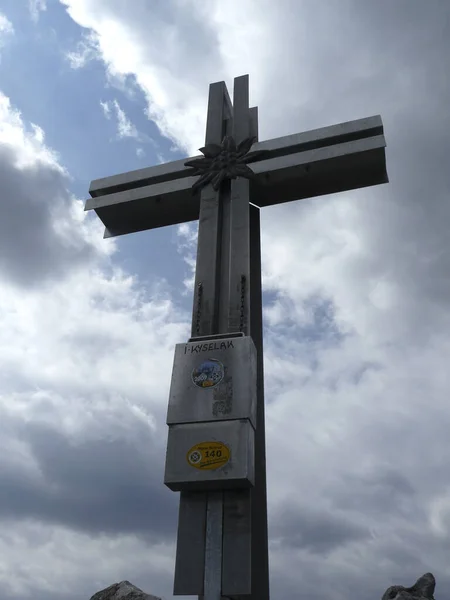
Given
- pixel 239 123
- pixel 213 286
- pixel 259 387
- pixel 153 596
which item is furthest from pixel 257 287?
pixel 153 596

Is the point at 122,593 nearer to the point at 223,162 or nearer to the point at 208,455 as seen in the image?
the point at 208,455

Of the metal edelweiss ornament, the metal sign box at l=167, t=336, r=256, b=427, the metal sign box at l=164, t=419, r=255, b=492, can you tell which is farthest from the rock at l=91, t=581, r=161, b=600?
the metal edelweiss ornament

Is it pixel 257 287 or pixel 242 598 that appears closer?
pixel 242 598

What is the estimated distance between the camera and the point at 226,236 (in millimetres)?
13188

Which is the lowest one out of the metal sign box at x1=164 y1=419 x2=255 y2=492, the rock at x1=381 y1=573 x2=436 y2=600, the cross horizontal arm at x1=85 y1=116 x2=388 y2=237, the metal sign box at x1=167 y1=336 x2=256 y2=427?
the rock at x1=381 y1=573 x2=436 y2=600

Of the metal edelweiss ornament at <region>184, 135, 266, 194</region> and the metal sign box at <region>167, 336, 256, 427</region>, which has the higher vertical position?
the metal edelweiss ornament at <region>184, 135, 266, 194</region>

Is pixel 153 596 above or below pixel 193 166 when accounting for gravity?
below

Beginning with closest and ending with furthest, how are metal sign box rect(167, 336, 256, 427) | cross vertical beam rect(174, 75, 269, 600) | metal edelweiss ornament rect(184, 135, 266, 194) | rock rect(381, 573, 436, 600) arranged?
rock rect(381, 573, 436, 600) → cross vertical beam rect(174, 75, 269, 600) → metal sign box rect(167, 336, 256, 427) → metal edelweiss ornament rect(184, 135, 266, 194)

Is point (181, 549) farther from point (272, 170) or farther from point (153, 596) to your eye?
point (272, 170)

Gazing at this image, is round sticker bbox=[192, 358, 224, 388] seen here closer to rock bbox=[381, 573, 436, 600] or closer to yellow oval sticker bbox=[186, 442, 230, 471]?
yellow oval sticker bbox=[186, 442, 230, 471]

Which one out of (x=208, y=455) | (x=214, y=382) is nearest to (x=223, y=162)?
(x=214, y=382)

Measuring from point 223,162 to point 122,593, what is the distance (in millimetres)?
9087

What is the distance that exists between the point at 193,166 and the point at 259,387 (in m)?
5.66

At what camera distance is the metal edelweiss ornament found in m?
13.8
